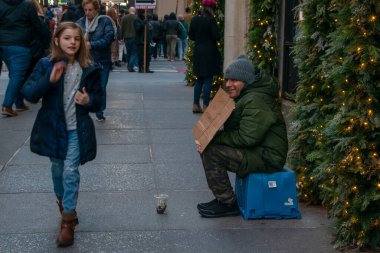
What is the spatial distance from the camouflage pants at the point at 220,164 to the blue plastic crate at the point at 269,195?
0.16 metres

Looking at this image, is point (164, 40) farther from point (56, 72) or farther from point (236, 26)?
point (56, 72)

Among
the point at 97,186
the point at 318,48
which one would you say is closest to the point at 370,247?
the point at 318,48

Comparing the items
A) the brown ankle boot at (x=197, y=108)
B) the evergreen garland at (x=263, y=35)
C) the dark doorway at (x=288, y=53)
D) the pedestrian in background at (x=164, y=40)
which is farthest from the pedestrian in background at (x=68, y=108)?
the pedestrian in background at (x=164, y=40)

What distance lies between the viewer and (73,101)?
595 centimetres

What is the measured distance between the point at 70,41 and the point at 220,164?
62.4 inches

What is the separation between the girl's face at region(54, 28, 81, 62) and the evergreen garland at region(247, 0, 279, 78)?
4742 mm

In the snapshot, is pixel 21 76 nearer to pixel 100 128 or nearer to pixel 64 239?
pixel 100 128

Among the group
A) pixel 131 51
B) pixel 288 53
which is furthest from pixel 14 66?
pixel 131 51

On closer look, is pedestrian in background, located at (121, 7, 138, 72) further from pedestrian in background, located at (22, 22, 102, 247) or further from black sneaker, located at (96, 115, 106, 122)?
pedestrian in background, located at (22, 22, 102, 247)

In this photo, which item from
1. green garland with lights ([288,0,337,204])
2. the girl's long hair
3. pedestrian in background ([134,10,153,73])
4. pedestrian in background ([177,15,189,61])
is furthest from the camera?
pedestrian in background ([177,15,189,61])

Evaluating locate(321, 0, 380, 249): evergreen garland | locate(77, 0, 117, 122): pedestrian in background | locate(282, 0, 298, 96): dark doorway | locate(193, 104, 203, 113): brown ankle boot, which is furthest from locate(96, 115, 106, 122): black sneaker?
locate(321, 0, 380, 249): evergreen garland

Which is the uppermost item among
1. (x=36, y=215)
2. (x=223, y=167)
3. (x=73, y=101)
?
(x=73, y=101)

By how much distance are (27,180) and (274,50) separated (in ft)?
13.6

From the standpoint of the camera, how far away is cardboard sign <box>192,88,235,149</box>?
636 centimetres
